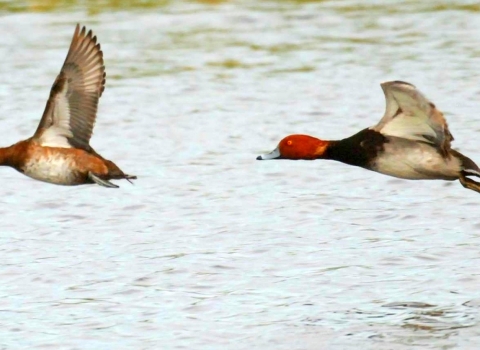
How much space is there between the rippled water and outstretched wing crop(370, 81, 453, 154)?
1061mm

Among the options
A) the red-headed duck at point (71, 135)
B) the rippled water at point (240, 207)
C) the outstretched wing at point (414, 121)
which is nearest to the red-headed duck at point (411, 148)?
the outstretched wing at point (414, 121)

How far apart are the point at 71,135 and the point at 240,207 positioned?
309 centimetres

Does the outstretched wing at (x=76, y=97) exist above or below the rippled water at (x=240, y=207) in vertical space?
above

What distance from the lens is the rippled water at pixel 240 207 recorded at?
8711 mm

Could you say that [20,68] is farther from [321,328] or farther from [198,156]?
[321,328]

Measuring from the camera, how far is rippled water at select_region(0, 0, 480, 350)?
8.71 m


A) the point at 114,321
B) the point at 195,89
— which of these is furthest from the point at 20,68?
the point at 114,321

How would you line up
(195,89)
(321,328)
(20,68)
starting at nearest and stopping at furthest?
(321,328), (195,89), (20,68)

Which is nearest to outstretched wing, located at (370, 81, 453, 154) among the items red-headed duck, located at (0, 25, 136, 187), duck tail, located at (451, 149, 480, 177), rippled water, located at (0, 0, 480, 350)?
duck tail, located at (451, 149, 480, 177)

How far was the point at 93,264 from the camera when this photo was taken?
10.2 m

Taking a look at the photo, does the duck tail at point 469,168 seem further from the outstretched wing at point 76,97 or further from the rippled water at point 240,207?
the outstretched wing at point 76,97

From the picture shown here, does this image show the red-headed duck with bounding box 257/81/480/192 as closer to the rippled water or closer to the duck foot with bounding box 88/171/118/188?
the rippled water

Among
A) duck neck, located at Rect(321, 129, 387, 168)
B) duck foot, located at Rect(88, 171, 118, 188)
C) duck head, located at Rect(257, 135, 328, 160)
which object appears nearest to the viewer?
duck foot, located at Rect(88, 171, 118, 188)

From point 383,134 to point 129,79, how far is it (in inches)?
358
